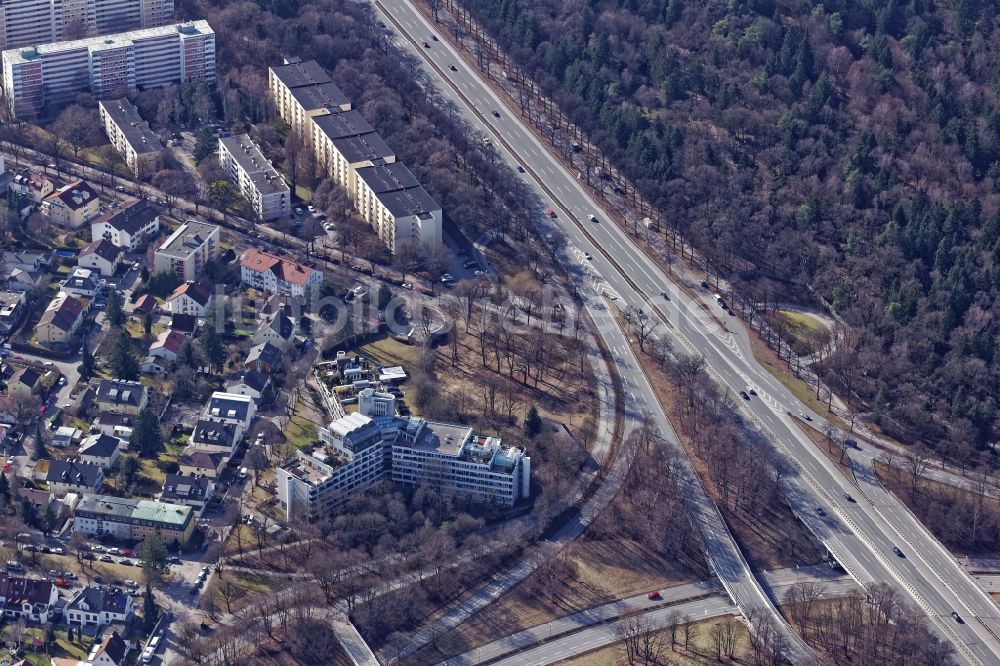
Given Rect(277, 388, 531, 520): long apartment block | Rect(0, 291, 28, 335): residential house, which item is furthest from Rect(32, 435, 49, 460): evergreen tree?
Rect(277, 388, 531, 520): long apartment block

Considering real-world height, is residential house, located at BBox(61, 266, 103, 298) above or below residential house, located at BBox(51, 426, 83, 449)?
above

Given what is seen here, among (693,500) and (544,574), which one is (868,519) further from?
(544,574)

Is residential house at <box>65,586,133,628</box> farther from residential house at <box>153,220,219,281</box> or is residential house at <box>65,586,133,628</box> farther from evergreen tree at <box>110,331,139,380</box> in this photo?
residential house at <box>153,220,219,281</box>

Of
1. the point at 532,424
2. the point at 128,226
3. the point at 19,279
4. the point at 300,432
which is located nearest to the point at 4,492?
the point at 300,432

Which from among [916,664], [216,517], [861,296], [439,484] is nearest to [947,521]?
[916,664]

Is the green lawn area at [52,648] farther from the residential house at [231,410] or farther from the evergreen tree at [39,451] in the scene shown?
the residential house at [231,410]

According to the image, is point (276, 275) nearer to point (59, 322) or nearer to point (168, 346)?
point (168, 346)

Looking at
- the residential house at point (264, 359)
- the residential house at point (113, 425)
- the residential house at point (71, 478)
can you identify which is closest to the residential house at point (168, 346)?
the residential house at point (264, 359)

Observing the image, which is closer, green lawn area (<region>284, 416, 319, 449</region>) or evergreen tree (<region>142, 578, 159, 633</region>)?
evergreen tree (<region>142, 578, 159, 633</region>)
